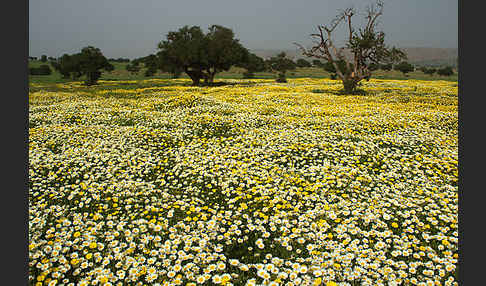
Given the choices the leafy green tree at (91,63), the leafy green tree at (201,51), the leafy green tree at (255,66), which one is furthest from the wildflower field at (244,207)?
the leafy green tree at (255,66)

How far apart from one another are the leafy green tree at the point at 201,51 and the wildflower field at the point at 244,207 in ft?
88.4

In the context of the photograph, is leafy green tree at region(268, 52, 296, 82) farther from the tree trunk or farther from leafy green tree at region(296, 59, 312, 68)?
leafy green tree at region(296, 59, 312, 68)

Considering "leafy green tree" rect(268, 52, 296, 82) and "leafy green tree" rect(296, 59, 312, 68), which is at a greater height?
"leafy green tree" rect(296, 59, 312, 68)

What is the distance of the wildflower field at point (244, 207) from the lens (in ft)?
13.9

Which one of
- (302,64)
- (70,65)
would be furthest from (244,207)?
(302,64)

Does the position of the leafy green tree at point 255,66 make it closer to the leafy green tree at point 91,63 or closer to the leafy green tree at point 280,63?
the leafy green tree at point 280,63

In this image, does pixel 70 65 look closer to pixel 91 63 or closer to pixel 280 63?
pixel 91 63

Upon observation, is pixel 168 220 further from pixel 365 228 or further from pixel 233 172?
pixel 365 228

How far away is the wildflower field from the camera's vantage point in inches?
167

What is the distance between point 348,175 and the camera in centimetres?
743

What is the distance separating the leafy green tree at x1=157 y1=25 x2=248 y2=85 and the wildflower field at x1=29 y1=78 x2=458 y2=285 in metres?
26.9

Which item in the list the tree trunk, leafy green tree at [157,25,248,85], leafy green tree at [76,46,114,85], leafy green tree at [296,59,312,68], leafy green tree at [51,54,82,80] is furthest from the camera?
leafy green tree at [296,59,312,68]

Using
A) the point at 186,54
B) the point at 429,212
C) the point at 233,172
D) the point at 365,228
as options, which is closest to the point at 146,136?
the point at 233,172

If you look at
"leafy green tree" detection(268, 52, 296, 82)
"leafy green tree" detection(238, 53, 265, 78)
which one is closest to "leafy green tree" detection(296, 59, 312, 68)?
"leafy green tree" detection(238, 53, 265, 78)
